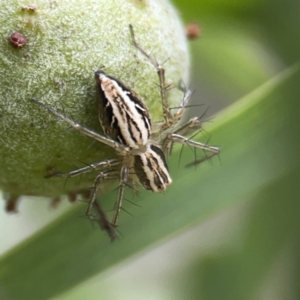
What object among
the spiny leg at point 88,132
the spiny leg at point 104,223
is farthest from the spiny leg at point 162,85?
the spiny leg at point 104,223

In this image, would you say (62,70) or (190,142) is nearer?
(62,70)

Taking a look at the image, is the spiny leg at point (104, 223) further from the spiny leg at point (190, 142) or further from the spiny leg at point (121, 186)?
the spiny leg at point (190, 142)

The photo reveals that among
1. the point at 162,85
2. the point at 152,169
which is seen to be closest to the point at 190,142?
the point at 152,169

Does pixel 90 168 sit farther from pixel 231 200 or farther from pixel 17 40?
pixel 231 200

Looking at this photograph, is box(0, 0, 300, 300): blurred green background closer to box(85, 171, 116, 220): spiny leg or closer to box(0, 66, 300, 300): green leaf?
box(0, 66, 300, 300): green leaf

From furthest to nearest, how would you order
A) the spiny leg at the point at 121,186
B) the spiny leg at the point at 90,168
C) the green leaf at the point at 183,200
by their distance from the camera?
the green leaf at the point at 183,200
the spiny leg at the point at 121,186
the spiny leg at the point at 90,168

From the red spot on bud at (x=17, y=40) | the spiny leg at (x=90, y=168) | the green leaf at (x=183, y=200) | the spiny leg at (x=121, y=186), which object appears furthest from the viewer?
the green leaf at (x=183, y=200)
